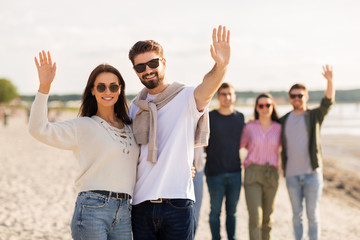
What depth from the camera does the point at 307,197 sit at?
5.10 meters

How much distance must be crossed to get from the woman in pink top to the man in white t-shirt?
6.69 feet

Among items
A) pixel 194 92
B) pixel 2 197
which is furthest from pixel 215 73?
pixel 2 197

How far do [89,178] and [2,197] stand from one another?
712 centimetres

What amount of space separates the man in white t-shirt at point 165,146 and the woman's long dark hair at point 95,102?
0.79 feet

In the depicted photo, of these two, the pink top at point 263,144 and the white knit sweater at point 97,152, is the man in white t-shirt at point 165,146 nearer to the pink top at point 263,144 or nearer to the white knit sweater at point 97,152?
the white knit sweater at point 97,152

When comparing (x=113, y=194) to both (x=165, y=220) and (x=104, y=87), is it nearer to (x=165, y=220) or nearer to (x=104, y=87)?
(x=165, y=220)

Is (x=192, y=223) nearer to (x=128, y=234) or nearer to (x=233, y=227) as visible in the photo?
(x=128, y=234)

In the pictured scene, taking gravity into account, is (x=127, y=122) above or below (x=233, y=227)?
above

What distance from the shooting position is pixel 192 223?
3.07 m

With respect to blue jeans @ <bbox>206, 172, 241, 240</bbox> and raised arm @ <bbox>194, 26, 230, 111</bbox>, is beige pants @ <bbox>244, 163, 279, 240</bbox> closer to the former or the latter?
blue jeans @ <bbox>206, 172, 241, 240</bbox>

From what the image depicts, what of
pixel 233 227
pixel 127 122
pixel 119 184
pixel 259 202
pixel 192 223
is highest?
pixel 127 122

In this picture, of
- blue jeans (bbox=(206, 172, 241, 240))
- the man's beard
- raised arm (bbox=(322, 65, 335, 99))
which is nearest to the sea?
raised arm (bbox=(322, 65, 335, 99))

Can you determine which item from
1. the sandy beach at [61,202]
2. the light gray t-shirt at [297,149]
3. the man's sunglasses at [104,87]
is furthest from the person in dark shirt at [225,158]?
the man's sunglasses at [104,87]

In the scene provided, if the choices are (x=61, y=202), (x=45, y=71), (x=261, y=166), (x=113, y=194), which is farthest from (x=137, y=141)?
(x=61, y=202)
